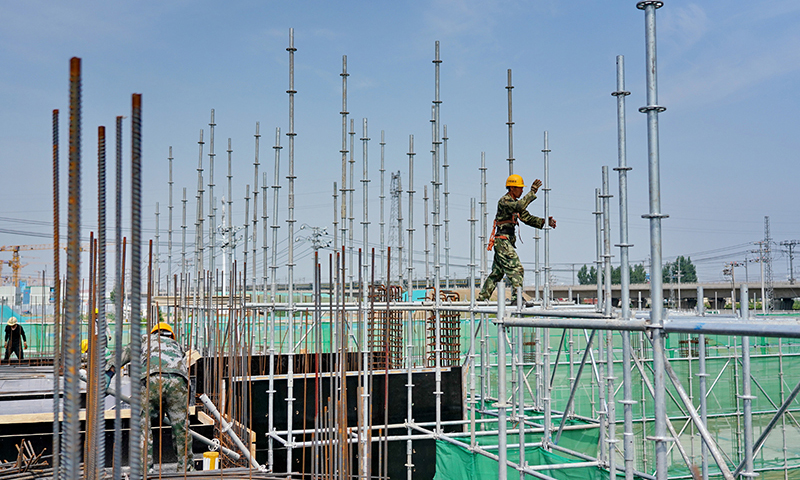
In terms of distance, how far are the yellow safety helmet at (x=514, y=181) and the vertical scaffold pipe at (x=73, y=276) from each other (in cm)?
625

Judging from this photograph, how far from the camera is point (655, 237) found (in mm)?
3492

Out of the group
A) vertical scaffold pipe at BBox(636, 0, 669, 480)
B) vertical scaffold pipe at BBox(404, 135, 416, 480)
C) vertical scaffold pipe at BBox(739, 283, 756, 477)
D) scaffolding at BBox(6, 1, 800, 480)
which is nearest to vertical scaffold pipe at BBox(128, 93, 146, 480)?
scaffolding at BBox(6, 1, 800, 480)

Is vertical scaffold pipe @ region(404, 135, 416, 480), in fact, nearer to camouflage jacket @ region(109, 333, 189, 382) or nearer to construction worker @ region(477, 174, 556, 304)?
construction worker @ region(477, 174, 556, 304)

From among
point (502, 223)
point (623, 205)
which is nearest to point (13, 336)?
point (502, 223)

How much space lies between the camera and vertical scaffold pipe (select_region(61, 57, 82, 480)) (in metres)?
1.72

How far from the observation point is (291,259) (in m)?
8.98

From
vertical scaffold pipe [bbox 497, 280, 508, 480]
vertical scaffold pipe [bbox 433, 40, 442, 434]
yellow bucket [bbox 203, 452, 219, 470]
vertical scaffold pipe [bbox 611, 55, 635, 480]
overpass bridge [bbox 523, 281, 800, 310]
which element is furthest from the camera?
overpass bridge [bbox 523, 281, 800, 310]

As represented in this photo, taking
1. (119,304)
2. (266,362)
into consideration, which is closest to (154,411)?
(266,362)

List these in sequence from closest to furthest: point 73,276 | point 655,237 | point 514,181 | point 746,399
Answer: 1. point 73,276
2. point 655,237
3. point 746,399
4. point 514,181

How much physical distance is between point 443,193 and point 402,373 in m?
3.34

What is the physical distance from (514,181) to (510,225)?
533 mm

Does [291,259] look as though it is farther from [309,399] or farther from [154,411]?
[154,411]

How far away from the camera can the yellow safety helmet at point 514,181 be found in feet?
25.3

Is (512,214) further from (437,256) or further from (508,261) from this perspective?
(437,256)
